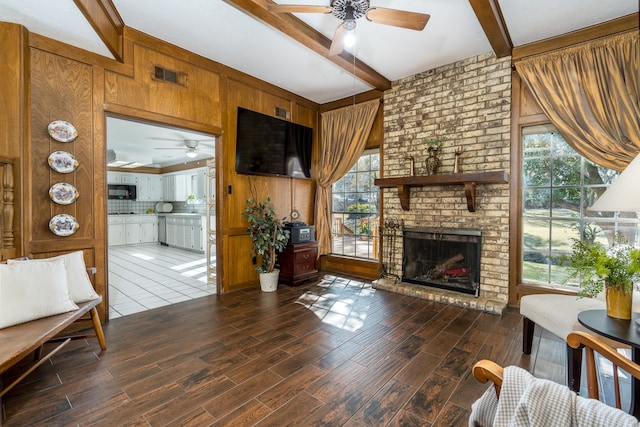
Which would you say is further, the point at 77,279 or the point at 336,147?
the point at 336,147

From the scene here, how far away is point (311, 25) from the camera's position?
Result: 2982 mm

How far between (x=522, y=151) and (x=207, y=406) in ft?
12.7

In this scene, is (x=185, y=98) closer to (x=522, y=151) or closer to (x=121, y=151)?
(x=522, y=151)

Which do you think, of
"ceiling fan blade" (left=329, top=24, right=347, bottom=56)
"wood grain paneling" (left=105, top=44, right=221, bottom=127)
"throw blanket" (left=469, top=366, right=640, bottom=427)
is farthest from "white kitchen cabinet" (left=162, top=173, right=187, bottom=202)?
"throw blanket" (left=469, top=366, right=640, bottom=427)

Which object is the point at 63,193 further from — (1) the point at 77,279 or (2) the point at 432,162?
(2) the point at 432,162

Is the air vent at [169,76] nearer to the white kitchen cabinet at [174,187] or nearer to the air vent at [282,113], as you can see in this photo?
the air vent at [282,113]

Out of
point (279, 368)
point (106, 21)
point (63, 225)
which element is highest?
point (106, 21)

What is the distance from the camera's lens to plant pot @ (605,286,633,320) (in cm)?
165

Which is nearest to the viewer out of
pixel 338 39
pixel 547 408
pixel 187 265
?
pixel 547 408

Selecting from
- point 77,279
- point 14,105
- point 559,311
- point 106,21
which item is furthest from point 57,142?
point 559,311

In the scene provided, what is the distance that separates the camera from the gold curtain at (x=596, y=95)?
8.83ft

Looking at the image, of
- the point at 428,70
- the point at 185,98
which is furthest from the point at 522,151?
the point at 185,98

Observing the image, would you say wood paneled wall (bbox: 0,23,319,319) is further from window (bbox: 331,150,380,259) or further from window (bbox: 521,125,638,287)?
window (bbox: 521,125,638,287)

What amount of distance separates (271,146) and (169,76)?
5.06ft
